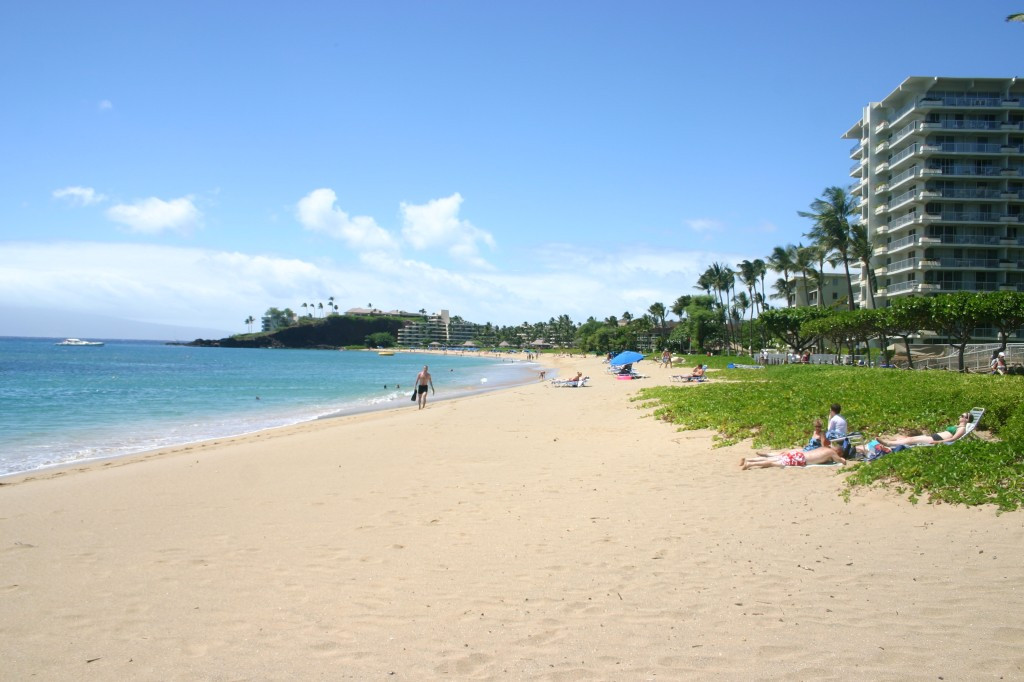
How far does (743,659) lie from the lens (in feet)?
14.1

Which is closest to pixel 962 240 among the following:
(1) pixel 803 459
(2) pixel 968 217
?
(2) pixel 968 217

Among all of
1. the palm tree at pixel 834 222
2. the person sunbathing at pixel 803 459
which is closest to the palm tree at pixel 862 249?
the palm tree at pixel 834 222

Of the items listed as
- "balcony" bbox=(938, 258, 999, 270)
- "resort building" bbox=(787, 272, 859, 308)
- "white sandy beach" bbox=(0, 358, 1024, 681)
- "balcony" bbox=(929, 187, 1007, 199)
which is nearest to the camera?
"white sandy beach" bbox=(0, 358, 1024, 681)

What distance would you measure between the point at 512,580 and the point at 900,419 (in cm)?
982

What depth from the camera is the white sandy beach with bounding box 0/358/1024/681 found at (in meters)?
4.40

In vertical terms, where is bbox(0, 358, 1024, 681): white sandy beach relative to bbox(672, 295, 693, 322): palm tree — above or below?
below

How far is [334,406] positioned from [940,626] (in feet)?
91.5

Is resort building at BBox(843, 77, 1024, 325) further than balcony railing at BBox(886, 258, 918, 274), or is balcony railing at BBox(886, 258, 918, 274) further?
balcony railing at BBox(886, 258, 918, 274)

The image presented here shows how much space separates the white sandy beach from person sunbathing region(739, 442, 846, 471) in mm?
311

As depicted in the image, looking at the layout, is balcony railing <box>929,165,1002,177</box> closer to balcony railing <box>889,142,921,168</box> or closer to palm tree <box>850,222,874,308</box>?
balcony railing <box>889,142,921,168</box>

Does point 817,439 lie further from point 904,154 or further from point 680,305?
point 680,305

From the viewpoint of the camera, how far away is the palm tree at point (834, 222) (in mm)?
55062

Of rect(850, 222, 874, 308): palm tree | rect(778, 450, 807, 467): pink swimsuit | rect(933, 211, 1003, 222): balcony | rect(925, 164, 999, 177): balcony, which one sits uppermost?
rect(925, 164, 999, 177): balcony

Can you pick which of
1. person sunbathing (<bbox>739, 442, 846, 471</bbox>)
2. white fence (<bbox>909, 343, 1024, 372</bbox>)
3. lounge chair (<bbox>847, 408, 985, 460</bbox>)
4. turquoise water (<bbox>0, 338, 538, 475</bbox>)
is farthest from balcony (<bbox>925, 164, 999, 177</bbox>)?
person sunbathing (<bbox>739, 442, 846, 471</bbox>)
